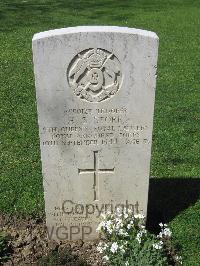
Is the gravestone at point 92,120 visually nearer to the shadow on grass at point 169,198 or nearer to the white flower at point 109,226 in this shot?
the white flower at point 109,226

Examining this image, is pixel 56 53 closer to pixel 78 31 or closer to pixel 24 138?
pixel 78 31

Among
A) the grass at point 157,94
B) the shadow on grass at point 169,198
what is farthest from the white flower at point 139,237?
the shadow on grass at point 169,198

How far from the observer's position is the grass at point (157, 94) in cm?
575

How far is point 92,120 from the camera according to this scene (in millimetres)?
4477

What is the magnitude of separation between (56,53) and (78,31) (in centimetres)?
28

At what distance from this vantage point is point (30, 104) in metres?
8.39

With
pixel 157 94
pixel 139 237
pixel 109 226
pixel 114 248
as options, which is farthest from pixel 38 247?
pixel 157 94

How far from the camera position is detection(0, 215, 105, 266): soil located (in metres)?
4.62

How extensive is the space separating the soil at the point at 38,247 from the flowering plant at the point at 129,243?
0.25m

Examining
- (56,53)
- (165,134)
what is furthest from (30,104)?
(56,53)

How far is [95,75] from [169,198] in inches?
86.0

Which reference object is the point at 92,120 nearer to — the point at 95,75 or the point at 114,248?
the point at 95,75

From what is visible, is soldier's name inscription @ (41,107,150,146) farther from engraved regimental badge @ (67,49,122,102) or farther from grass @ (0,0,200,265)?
grass @ (0,0,200,265)

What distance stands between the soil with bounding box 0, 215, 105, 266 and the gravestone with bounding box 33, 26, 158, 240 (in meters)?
0.13
